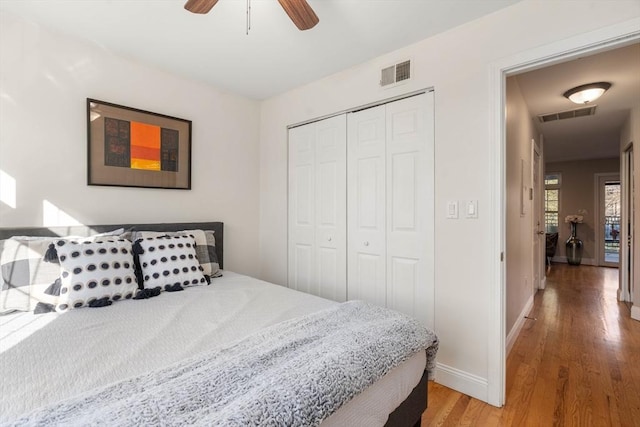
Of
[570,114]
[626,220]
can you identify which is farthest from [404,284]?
[626,220]

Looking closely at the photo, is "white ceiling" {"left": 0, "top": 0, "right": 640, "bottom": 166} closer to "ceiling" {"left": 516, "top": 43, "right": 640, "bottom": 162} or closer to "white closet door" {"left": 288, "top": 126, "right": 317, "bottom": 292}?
"ceiling" {"left": 516, "top": 43, "right": 640, "bottom": 162}

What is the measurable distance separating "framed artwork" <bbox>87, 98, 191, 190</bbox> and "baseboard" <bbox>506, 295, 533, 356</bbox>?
10.3ft

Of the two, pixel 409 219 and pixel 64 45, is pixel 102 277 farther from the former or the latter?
pixel 409 219

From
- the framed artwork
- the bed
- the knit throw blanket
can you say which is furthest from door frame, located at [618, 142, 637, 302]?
the framed artwork

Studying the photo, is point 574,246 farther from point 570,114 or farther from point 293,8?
point 293,8

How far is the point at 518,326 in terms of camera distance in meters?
3.03

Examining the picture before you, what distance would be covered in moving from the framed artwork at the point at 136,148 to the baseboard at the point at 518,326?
3147 millimetres

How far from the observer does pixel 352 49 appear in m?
2.32

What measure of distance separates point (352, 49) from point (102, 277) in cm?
226

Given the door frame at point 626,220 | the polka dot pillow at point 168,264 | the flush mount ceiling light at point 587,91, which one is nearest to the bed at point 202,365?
the polka dot pillow at point 168,264

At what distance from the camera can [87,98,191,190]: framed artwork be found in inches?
90.1

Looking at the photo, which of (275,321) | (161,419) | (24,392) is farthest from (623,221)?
(24,392)

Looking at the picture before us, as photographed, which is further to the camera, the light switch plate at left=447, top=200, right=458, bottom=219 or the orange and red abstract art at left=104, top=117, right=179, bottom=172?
the orange and red abstract art at left=104, top=117, right=179, bottom=172

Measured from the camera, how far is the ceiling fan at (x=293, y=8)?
1528 mm
